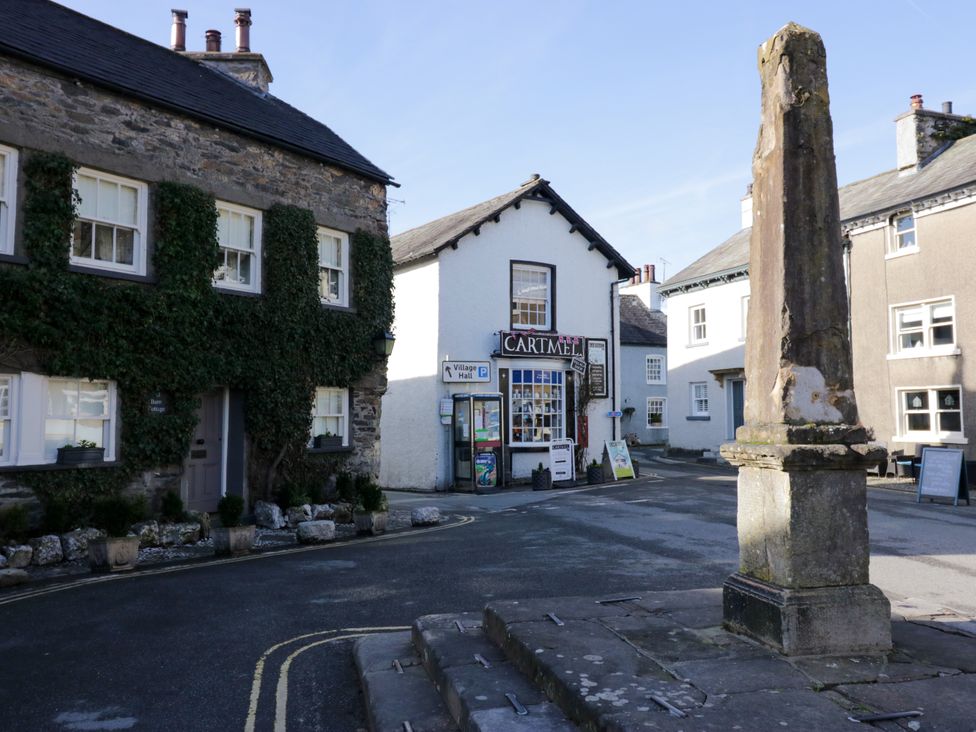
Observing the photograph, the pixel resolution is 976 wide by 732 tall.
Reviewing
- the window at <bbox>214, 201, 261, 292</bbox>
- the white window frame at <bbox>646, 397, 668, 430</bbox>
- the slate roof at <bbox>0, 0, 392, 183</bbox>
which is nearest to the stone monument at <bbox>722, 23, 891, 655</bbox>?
the slate roof at <bbox>0, 0, 392, 183</bbox>

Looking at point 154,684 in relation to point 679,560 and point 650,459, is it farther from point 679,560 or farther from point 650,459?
point 650,459

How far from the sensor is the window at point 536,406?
2028 centimetres

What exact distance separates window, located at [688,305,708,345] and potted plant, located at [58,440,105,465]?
72.5 ft

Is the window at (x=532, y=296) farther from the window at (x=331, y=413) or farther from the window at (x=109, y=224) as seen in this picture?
the window at (x=109, y=224)

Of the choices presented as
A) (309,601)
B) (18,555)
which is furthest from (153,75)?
(309,601)

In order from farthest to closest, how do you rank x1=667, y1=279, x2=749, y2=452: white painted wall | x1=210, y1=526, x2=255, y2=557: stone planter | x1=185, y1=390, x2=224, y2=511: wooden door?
x1=667, y1=279, x2=749, y2=452: white painted wall, x1=185, y1=390, x2=224, y2=511: wooden door, x1=210, y1=526, x2=255, y2=557: stone planter

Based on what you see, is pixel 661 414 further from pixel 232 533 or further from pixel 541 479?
pixel 232 533

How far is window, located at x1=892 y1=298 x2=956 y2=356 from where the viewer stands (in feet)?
62.7

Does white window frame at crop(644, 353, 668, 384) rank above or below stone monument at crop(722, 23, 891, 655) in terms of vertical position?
above

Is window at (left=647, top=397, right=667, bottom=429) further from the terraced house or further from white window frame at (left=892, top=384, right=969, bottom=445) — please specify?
the terraced house

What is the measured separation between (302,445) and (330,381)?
137 centimetres

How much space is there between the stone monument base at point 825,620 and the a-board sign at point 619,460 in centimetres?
1578

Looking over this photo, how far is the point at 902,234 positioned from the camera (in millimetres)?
20297

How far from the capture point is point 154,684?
522 cm
